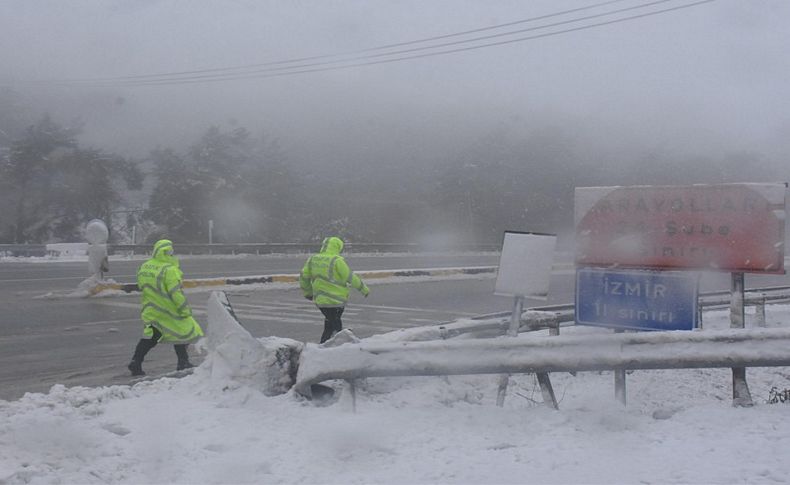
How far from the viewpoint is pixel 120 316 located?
16.2 metres

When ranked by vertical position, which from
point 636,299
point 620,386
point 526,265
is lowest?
point 620,386

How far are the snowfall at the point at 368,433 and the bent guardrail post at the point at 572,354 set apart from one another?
0.16m

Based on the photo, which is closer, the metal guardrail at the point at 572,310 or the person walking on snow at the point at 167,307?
the metal guardrail at the point at 572,310

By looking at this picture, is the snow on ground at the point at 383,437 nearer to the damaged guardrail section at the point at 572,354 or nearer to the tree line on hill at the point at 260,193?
the damaged guardrail section at the point at 572,354

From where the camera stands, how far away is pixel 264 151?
62.7 m

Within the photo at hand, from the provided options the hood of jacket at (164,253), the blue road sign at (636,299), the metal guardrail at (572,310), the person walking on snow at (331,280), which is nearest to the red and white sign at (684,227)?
the blue road sign at (636,299)

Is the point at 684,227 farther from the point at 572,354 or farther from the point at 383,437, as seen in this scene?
the point at 383,437

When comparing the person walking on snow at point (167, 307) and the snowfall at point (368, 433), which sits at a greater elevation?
the person walking on snow at point (167, 307)

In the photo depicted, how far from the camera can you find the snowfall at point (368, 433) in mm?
4934

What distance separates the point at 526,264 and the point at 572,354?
41.5 inches

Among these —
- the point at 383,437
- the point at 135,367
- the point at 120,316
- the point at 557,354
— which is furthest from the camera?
the point at 120,316

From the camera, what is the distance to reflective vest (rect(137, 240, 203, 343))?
9.02m

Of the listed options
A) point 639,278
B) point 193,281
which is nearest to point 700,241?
point 639,278

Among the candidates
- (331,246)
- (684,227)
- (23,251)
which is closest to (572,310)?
(331,246)
